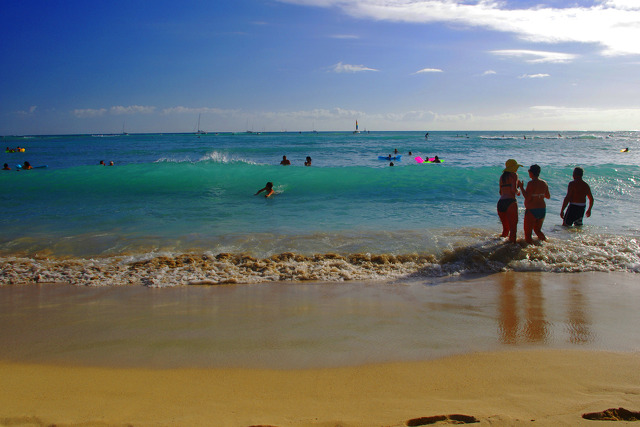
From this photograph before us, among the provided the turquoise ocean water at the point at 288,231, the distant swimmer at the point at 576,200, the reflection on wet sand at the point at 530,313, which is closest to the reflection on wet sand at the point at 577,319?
the reflection on wet sand at the point at 530,313

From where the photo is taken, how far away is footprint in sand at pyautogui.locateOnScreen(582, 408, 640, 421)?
7.84ft

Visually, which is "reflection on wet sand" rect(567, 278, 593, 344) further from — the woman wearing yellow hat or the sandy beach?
the woman wearing yellow hat

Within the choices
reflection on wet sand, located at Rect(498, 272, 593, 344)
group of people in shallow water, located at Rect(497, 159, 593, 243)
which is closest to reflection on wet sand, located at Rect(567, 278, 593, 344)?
reflection on wet sand, located at Rect(498, 272, 593, 344)

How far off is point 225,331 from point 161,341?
0.61 meters

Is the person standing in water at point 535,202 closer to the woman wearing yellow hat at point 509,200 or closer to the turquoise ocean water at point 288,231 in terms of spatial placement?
the woman wearing yellow hat at point 509,200

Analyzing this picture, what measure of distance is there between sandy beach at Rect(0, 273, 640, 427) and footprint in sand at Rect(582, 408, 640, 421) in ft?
0.26

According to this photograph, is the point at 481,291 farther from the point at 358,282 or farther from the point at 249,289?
the point at 249,289

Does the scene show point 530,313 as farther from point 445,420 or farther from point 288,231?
point 288,231

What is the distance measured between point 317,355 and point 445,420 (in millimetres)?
1335

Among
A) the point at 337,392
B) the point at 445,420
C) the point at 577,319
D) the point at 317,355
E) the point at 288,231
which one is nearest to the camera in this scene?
the point at 445,420

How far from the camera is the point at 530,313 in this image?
451cm

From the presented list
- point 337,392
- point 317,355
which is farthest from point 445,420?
point 317,355

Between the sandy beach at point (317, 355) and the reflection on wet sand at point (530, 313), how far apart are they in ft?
0.08

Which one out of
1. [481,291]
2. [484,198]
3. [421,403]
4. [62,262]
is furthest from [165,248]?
[484,198]
